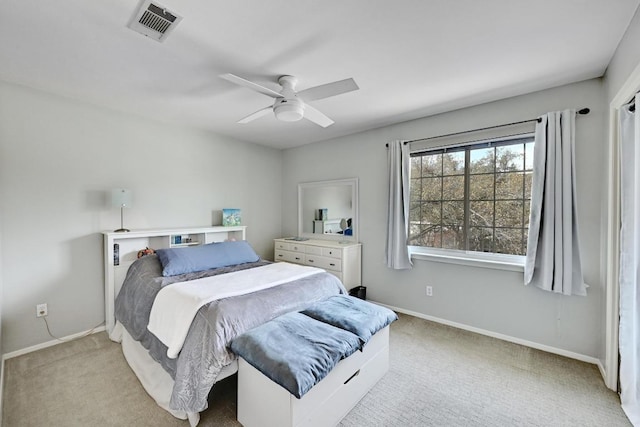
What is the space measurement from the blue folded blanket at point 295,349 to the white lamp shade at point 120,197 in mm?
2065

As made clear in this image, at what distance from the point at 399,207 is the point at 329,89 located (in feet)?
6.01

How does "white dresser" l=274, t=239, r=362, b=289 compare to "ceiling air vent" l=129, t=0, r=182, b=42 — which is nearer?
"ceiling air vent" l=129, t=0, r=182, b=42

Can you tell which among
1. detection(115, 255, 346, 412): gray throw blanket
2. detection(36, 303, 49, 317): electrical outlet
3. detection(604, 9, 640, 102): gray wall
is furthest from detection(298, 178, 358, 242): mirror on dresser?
detection(36, 303, 49, 317): electrical outlet

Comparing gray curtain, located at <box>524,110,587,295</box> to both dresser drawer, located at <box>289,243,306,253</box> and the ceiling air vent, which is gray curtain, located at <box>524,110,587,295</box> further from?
the ceiling air vent

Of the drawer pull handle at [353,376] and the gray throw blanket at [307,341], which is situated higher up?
the gray throw blanket at [307,341]

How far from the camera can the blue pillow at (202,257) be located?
8.51 feet

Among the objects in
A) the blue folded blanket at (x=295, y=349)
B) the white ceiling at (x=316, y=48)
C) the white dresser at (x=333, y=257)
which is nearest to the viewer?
the blue folded blanket at (x=295, y=349)

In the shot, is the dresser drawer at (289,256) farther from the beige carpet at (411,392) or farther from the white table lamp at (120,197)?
the white table lamp at (120,197)

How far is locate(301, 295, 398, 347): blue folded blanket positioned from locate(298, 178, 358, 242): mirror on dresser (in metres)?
1.74

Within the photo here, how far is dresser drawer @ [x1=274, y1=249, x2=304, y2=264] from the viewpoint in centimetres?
399

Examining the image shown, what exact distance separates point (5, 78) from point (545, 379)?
196 inches

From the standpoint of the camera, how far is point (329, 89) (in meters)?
1.88

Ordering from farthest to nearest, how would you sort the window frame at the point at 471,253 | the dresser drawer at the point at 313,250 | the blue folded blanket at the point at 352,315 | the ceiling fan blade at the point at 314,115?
the dresser drawer at the point at 313,250 < the window frame at the point at 471,253 < the ceiling fan blade at the point at 314,115 < the blue folded blanket at the point at 352,315

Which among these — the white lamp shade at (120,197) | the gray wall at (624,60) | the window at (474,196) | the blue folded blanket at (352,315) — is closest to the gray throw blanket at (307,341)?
the blue folded blanket at (352,315)
